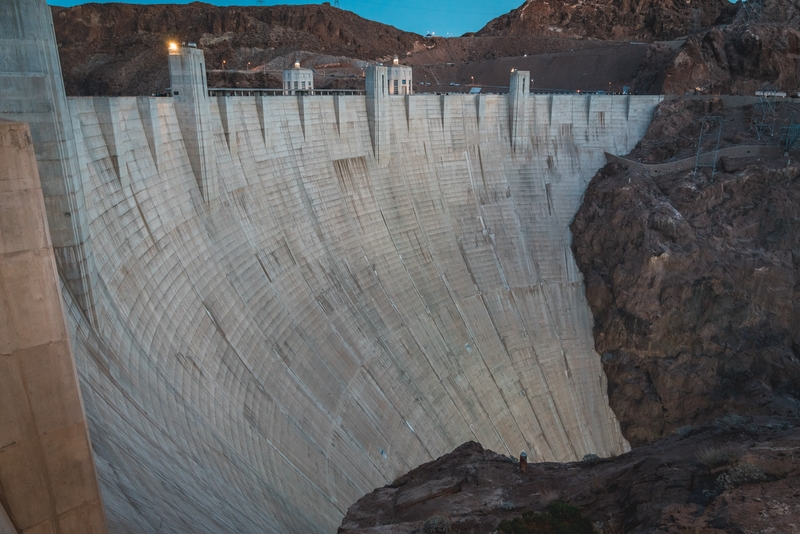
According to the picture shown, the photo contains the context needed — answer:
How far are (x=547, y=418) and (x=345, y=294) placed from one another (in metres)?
12.1

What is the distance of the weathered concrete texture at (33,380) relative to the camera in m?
6.58

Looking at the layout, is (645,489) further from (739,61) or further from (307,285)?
(739,61)

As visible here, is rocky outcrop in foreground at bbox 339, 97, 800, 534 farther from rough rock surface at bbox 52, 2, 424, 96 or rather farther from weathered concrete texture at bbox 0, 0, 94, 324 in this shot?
rough rock surface at bbox 52, 2, 424, 96

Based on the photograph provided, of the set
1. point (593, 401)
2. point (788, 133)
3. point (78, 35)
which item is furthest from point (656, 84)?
point (78, 35)

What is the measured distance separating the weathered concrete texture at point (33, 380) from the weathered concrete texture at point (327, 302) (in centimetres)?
103

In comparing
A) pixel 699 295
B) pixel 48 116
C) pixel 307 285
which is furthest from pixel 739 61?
pixel 48 116

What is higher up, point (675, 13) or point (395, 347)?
point (675, 13)

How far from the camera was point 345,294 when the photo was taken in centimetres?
2284

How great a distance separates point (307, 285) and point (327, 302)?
Result: 1039 millimetres

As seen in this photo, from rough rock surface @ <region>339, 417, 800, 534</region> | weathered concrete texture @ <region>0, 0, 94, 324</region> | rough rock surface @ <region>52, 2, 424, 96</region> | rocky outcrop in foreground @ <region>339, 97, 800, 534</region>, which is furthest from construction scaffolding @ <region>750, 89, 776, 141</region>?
rough rock surface @ <region>52, 2, 424, 96</region>

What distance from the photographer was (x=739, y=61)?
4134cm

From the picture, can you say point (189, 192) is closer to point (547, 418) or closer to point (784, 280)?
point (547, 418)

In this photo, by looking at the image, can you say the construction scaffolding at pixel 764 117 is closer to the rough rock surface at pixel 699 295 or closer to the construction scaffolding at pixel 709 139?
the construction scaffolding at pixel 709 139

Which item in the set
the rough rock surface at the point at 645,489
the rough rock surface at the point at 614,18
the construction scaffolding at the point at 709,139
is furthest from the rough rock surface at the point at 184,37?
the rough rock surface at the point at 645,489
